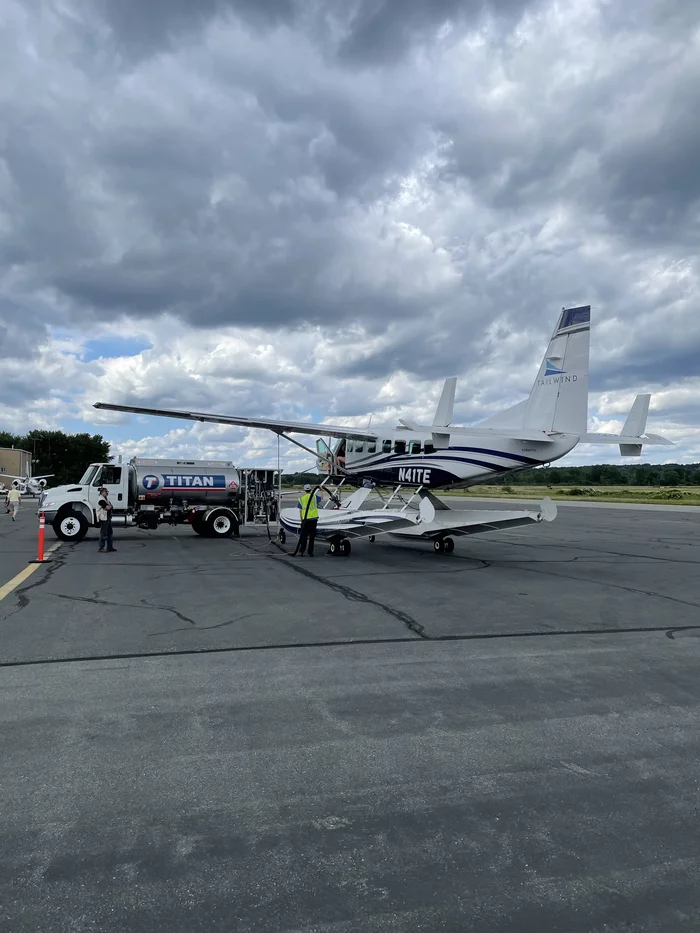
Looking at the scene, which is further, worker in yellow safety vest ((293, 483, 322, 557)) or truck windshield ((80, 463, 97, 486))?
truck windshield ((80, 463, 97, 486))

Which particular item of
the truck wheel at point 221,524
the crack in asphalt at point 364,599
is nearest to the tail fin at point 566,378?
the crack in asphalt at point 364,599

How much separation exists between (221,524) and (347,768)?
18284 mm

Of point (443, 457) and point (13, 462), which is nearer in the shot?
point (443, 457)

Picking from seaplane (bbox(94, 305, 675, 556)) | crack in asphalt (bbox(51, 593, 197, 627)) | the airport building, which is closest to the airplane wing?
seaplane (bbox(94, 305, 675, 556))

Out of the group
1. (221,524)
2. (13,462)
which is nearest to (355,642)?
(221,524)

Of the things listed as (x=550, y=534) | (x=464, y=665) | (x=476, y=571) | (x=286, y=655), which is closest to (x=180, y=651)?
(x=286, y=655)

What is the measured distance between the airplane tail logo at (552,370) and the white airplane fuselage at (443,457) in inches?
62.3

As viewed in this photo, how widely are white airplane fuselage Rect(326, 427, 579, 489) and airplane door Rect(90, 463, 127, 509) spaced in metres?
7.30

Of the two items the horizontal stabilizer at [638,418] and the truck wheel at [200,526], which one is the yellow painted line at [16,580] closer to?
the truck wheel at [200,526]

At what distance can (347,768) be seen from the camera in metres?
3.98

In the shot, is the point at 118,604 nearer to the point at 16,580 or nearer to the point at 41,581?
the point at 41,581

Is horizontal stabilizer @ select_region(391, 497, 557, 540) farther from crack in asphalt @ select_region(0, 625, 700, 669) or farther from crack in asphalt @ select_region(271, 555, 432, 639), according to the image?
crack in asphalt @ select_region(0, 625, 700, 669)

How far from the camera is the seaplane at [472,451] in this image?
614 inches

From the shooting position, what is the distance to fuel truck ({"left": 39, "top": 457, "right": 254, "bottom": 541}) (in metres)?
20.5
